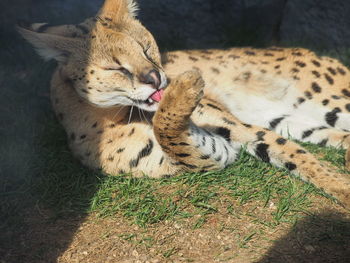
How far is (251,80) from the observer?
4.67m

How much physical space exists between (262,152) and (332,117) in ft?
3.48

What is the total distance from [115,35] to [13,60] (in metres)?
2.74

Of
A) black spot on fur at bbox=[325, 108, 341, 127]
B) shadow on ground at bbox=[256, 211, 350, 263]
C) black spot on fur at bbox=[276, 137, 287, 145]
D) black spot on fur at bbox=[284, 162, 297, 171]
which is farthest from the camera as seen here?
black spot on fur at bbox=[325, 108, 341, 127]

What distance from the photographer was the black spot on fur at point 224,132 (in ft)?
12.8

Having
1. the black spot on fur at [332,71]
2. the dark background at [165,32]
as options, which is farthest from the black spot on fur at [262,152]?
the dark background at [165,32]

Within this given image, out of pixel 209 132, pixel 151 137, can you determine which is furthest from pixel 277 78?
pixel 151 137

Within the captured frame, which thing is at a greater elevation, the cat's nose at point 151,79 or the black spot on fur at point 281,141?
the cat's nose at point 151,79

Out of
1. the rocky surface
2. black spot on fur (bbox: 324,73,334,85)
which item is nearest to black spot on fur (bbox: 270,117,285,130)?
black spot on fur (bbox: 324,73,334,85)

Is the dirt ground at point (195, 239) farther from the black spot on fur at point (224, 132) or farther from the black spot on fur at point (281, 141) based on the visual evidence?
the black spot on fur at point (224, 132)

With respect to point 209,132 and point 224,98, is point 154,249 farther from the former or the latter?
point 224,98

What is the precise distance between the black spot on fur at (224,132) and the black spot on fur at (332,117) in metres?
1.21

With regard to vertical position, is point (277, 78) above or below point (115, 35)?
below

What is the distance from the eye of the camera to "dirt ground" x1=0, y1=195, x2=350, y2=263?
2.92m

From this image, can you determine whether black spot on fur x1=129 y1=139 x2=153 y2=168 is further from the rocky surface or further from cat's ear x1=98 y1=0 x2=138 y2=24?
the rocky surface
